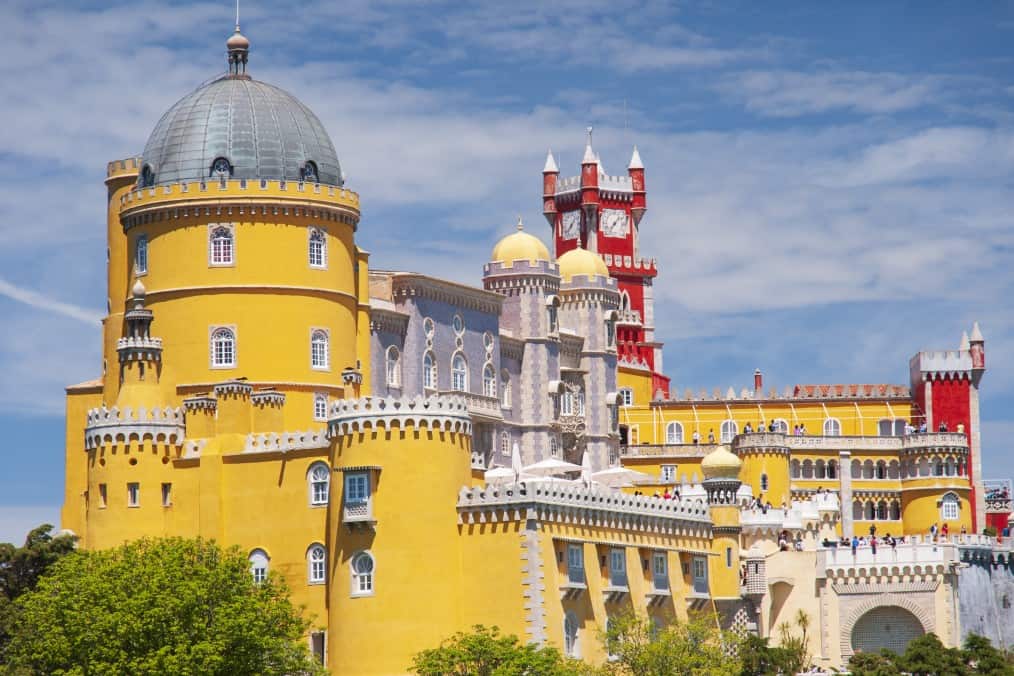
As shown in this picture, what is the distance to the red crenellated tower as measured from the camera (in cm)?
17575

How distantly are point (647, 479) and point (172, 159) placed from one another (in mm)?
32255

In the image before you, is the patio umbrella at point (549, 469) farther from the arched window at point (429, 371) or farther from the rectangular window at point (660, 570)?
the arched window at point (429, 371)

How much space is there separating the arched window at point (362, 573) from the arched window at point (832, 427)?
66818mm

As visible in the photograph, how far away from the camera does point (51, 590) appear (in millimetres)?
100188

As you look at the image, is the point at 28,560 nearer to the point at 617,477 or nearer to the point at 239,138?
the point at 239,138

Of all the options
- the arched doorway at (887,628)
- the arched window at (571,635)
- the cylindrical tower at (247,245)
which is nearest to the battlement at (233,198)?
the cylindrical tower at (247,245)

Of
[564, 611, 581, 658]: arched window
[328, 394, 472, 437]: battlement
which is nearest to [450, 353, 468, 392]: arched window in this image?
[328, 394, 472, 437]: battlement

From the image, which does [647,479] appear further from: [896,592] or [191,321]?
[191,321]

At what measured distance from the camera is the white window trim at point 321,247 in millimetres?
117188

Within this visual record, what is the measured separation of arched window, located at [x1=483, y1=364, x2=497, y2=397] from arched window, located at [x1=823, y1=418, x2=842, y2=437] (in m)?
32.4

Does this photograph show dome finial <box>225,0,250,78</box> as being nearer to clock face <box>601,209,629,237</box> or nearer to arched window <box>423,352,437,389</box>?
arched window <box>423,352,437,389</box>

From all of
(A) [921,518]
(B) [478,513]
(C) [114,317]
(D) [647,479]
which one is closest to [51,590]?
(B) [478,513]

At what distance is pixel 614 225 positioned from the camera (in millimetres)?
181125

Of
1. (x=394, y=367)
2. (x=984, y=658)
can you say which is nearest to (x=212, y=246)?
(x=394, y=367)
